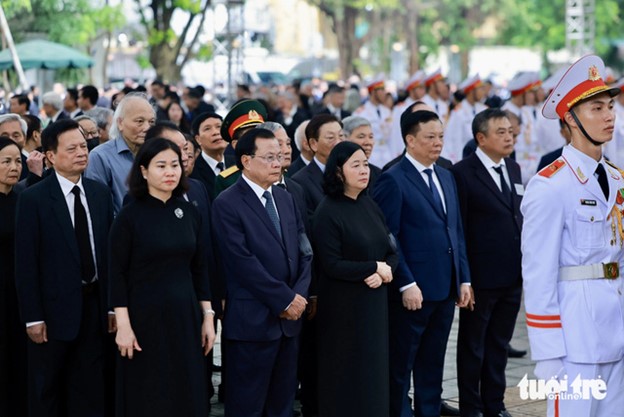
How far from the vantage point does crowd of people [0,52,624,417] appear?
501cm

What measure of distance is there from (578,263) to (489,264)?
94.9 inches

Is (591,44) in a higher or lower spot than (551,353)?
higher

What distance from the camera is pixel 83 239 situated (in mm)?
6430

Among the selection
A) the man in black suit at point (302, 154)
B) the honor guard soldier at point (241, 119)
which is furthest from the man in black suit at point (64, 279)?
the man in black suit at point (302, 154)

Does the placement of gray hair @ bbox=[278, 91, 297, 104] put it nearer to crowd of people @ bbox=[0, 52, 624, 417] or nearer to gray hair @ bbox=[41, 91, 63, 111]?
gray hair @ bbox=[41, 91, 63, 111]

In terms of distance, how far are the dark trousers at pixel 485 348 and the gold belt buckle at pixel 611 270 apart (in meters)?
2.37

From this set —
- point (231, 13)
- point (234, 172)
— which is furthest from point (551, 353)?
point (231, 13)

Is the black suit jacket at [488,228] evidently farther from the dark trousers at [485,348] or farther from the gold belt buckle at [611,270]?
the gold belt buckle at [611,270]

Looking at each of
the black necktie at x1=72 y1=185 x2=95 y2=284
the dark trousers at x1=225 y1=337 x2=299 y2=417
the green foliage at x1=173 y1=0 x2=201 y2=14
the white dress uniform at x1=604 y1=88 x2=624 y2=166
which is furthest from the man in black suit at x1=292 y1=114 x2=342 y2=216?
the green foliage at x1=173 y1=0 x2=201 y2=14

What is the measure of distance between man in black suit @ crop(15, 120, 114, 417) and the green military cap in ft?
4.26

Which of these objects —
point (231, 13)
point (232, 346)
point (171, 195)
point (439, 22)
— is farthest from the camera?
point (439, 22)

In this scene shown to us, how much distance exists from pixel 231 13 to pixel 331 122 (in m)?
16.7

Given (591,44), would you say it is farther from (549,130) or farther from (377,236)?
(377,236)

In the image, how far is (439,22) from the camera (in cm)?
5928
